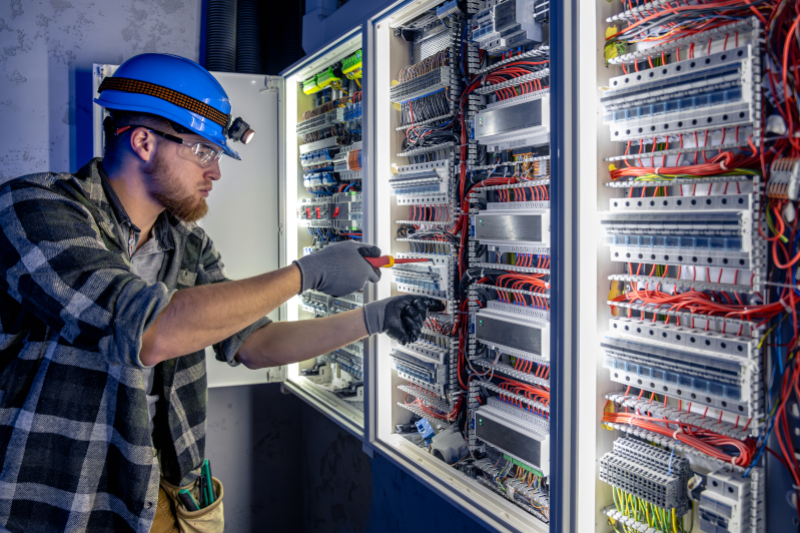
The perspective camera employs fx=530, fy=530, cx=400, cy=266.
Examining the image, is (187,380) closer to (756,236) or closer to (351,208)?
(351,208)

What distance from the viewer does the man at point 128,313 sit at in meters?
1.10

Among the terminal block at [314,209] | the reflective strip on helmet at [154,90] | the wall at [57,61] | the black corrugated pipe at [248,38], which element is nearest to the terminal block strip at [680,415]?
the reflective strip on helmet at [154,90]

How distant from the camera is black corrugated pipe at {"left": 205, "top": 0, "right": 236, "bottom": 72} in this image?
3000mm

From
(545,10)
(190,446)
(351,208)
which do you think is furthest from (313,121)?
(190,446)

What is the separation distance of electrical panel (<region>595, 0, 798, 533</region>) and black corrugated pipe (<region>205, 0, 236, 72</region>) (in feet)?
7.78

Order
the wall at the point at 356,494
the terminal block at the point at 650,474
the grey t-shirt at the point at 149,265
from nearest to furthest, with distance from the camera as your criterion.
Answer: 1. the terminal block at the point at 650,474
2. the grey t-shirt at the point at 149,265
3. the wall at the point at 356,494

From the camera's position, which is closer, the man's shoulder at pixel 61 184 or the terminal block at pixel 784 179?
the terminal block at pixel 784 179

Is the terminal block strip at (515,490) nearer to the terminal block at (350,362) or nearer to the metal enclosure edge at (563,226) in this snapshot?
the metal enclosure edge at (563,226)

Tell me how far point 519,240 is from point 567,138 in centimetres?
45

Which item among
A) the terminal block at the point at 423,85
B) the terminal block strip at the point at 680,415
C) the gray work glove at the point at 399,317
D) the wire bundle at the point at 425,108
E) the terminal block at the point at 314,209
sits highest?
the terminal block at the point at 423,85

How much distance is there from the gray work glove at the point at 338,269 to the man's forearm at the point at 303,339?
216 mm

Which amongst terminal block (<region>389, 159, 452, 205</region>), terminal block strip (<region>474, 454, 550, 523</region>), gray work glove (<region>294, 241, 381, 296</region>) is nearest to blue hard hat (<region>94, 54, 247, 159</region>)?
gray work glove (<region>294, 241, 381, 296</region>)

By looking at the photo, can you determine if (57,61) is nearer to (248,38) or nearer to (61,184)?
(248,38)

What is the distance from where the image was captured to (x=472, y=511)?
1520 millimetres
